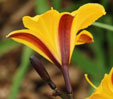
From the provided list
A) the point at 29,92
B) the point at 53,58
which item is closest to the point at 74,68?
the point at 29,92

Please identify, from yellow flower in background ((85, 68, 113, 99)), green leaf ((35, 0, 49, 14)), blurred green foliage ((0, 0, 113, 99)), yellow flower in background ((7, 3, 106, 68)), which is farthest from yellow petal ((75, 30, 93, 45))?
green leaf ((35, 0, 49, 14))

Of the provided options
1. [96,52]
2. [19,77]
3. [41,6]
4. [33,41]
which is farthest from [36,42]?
[96,52]

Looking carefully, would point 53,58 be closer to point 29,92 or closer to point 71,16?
point 71,16

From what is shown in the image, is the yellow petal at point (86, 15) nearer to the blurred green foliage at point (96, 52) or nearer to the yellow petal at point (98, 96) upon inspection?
the yellow petal at point (98, 96)

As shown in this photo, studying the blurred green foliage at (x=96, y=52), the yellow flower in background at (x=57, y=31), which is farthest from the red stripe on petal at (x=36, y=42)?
the blurred green foliage at (x=96, y=52)

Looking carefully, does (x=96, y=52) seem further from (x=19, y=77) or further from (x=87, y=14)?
(x=87, y=14)

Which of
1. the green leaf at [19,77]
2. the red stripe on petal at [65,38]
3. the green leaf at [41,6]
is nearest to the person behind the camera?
the red stripe on petal at [65,38]
